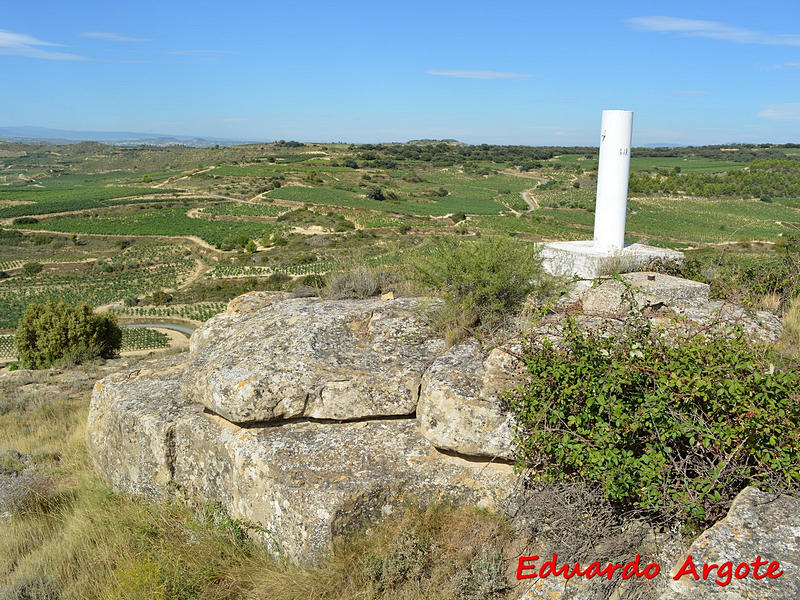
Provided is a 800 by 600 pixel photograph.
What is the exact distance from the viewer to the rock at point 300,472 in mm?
4559

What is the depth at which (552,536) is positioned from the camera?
4137 mm

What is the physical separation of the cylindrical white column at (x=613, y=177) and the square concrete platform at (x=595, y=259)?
27 cm

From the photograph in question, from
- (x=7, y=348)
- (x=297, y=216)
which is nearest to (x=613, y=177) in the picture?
(x=7, y=348)

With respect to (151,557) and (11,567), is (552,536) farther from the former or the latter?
(11,567)

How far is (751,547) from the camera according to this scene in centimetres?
303

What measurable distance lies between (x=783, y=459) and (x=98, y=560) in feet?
17.0

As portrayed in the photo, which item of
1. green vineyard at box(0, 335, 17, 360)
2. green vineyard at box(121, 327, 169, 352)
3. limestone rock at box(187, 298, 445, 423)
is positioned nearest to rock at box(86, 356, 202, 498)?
limestone rock at box(187, 298, 445, 423)

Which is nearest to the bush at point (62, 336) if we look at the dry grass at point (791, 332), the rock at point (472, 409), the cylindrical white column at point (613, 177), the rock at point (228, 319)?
the rock at point (228, 319)

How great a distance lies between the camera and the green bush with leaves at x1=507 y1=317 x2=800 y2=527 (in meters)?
3.52

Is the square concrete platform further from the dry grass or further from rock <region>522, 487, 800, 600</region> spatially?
rock <region>522, 487, 800, 600</region>

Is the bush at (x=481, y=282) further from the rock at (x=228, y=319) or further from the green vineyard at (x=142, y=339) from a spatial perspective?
the green vineyard at (x=142, y=339)

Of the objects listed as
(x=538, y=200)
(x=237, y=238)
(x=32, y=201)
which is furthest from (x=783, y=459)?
(x=32, y=201)

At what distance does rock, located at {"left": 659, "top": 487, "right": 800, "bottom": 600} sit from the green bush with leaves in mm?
153

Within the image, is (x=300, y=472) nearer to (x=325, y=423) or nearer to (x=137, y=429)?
(x=325, y=423)
